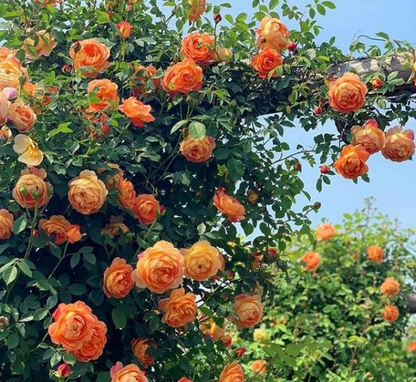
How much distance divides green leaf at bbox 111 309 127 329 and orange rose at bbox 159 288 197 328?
119 millimetres

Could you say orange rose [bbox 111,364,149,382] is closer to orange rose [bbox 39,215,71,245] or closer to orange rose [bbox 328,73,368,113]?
orange rose [bbox 39,215,71,245]

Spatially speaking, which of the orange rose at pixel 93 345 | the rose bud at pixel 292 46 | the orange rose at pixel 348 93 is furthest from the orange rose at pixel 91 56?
the orange rose at pixel 93 345

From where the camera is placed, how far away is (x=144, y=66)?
252cm

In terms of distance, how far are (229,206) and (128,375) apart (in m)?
0.58

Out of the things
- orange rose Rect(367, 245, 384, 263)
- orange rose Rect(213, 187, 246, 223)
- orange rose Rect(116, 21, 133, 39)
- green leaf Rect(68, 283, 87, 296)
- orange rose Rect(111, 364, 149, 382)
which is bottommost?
orange rose Rect(111, 364, 149, 382)

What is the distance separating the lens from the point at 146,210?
85.4 inches

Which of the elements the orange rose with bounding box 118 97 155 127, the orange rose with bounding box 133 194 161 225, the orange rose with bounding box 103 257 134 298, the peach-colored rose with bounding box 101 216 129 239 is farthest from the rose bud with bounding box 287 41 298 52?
the orange rose with bounding box 103 257 134 298

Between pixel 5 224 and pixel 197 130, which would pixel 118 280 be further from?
pixel 197 130

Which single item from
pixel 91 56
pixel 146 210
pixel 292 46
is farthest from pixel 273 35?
pixel 146 210

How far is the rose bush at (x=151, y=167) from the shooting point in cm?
202

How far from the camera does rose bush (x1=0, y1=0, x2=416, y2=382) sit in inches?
79.5

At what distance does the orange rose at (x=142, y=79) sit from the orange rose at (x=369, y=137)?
643 millimetres

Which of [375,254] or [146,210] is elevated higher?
[375,254]

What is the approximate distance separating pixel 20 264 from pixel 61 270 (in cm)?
23
